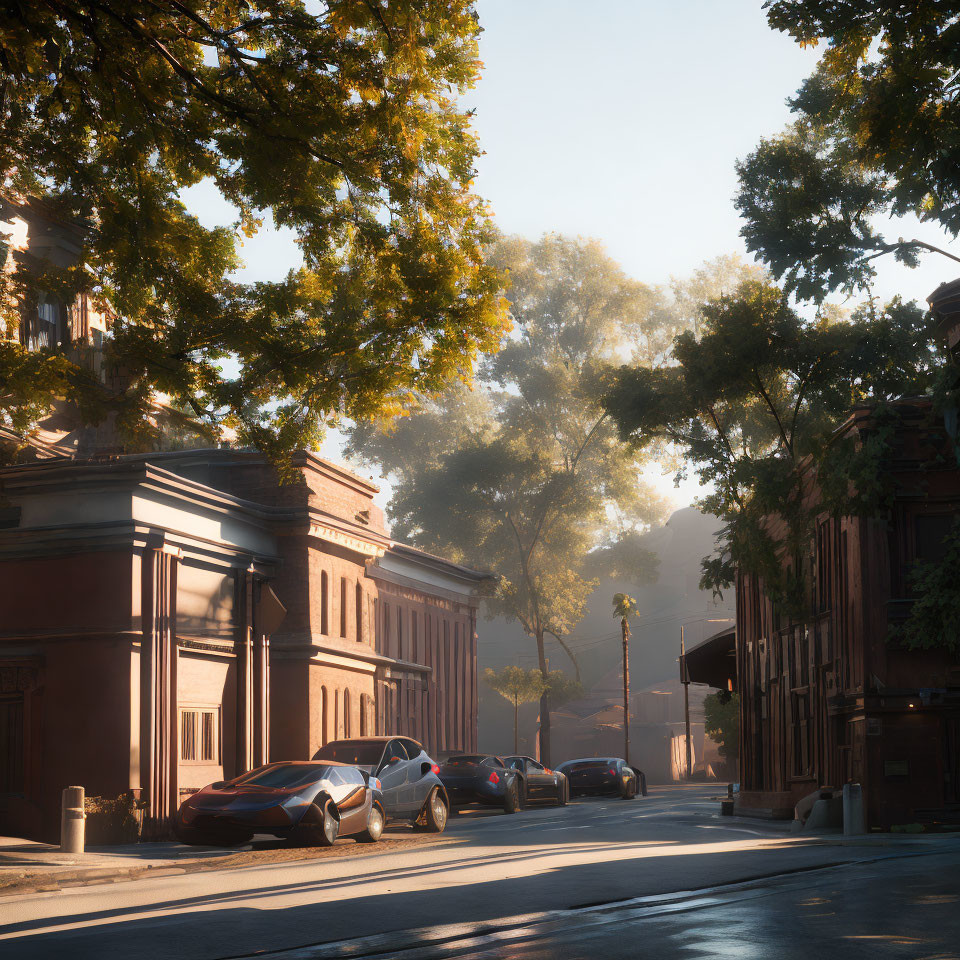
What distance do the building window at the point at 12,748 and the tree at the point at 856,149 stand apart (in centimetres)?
1763

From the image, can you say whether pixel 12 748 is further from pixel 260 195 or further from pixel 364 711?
pixel 260 195

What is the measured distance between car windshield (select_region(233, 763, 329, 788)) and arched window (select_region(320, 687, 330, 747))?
13.3m

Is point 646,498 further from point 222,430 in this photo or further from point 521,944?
point 521,944

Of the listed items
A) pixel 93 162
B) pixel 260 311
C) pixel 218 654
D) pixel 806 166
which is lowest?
pixel 218 654

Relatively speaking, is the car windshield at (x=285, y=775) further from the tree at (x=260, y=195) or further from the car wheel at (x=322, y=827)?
the tree at (x=260, y=195)

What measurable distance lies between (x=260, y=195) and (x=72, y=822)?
10.4 meters

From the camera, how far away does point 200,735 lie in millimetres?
27812

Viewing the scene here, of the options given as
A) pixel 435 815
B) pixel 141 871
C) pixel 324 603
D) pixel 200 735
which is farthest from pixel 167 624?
pixel 141 871

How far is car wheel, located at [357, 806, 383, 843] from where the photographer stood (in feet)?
66.7

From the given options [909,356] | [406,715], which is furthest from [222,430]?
[406,715]

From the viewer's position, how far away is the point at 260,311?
627 inches

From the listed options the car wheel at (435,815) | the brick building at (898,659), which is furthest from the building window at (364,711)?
the brick building at (898,659)

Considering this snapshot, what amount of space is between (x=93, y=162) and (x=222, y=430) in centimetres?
352

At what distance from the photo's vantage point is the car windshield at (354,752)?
23.7m
